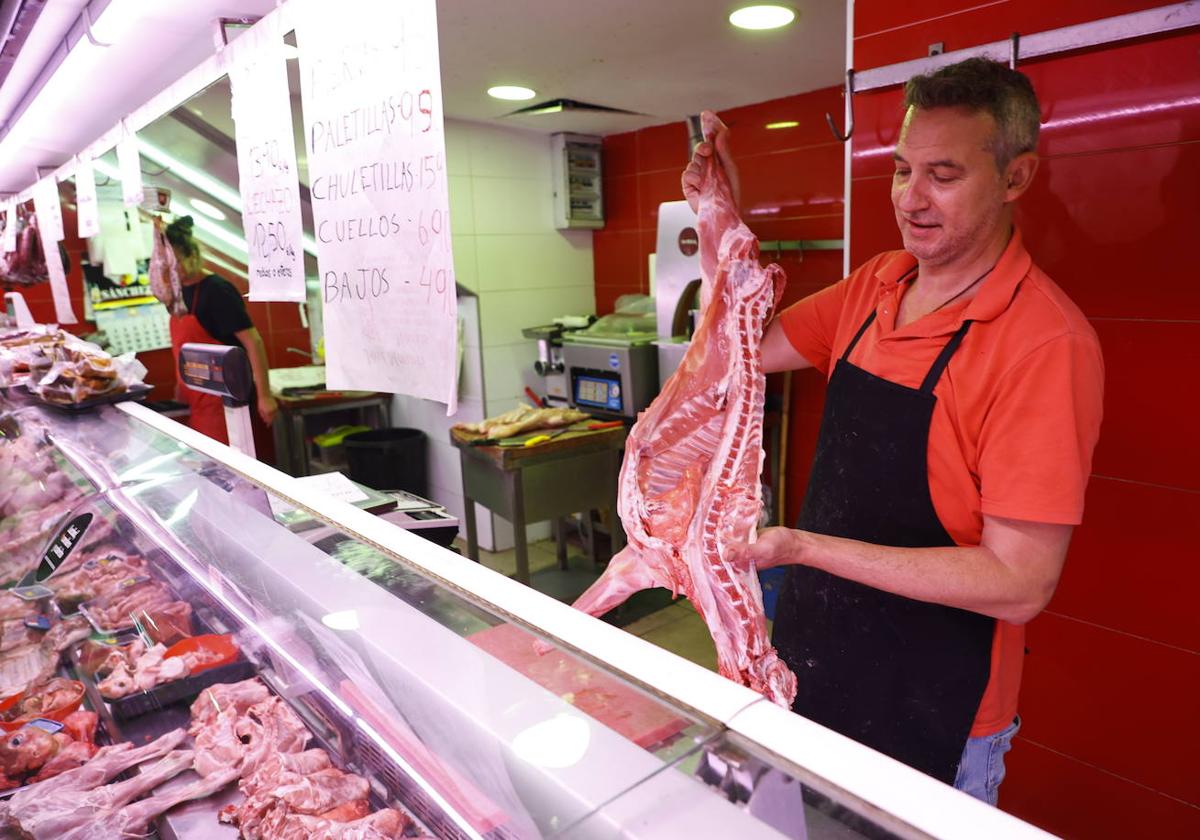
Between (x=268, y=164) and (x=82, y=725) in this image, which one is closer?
(x=82, y=725)

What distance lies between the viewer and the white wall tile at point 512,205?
505cm

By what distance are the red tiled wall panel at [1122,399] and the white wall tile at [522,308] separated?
3336 millimetres

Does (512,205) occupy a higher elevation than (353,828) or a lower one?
higher

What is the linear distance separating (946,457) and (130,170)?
9.13 feet

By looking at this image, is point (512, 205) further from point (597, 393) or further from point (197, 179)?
point (197, 179)

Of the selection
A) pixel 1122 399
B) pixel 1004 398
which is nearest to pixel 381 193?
pixel 1004 398

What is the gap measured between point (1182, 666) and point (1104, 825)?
1.71 feet

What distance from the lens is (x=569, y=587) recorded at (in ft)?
15.3

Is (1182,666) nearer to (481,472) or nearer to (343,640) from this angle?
(343,640)

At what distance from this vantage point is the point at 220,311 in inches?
132

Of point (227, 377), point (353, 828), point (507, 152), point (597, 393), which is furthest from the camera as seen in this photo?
point (507, 152)

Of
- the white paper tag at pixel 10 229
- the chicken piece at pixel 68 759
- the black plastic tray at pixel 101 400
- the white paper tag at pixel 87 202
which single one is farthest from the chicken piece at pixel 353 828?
the white paper tag at pixel 10 229

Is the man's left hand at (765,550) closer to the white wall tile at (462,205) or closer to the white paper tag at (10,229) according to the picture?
the white wall tile at (462,205)

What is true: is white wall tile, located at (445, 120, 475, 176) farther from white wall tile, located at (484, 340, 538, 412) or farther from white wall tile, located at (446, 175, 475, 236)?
white wall tile, located at (484, 340, 538, 412)
